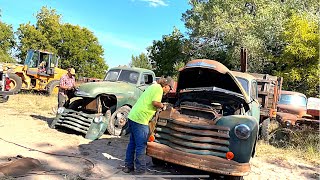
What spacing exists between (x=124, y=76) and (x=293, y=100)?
651 cm

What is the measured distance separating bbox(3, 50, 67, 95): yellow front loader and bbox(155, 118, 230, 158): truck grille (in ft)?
47.7

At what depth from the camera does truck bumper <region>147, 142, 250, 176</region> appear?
5.16m

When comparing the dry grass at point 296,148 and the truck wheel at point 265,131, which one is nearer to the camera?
the dry grass at point 296,148

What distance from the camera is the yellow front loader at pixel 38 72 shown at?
18.5 meters

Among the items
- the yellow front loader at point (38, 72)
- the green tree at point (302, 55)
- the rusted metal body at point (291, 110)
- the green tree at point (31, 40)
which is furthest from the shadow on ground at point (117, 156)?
the green tree at point (31, 40)

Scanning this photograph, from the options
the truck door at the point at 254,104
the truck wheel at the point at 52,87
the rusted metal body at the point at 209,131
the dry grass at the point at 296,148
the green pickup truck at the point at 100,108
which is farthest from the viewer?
the truck wheel at the point at 52,87

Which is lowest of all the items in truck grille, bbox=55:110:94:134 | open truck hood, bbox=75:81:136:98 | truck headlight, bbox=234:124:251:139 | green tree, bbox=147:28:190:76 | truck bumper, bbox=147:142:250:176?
truck bumper, bbox=147:142:250:176

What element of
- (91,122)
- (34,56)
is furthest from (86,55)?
(91,122)

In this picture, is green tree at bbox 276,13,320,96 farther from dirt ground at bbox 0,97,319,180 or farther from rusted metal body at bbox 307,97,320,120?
dirt ground at bbox 0,97,319,180

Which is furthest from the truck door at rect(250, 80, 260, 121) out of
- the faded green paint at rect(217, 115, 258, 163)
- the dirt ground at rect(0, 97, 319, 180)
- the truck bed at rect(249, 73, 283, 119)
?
the truck bed at rect(249, 73, 283, 119)

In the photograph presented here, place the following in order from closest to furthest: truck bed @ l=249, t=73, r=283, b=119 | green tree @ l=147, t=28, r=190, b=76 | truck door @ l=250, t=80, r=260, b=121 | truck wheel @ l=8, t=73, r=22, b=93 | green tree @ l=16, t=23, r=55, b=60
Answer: truck door @ l=250, t=80, r=260, b=121 → truck bed @ l=249, t=73, r=283, b=119 → truck wheel @ l=8, t=73, r=22, b=93 → green tree @ l=147, t=28, r=190, b=76 → green tree @ l=16, t=23, r=55, b=60

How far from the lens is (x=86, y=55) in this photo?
127 ft

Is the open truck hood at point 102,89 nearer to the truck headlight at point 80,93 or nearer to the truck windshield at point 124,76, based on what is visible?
the truck headlight at point 80,93

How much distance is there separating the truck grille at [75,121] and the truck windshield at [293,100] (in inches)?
294
